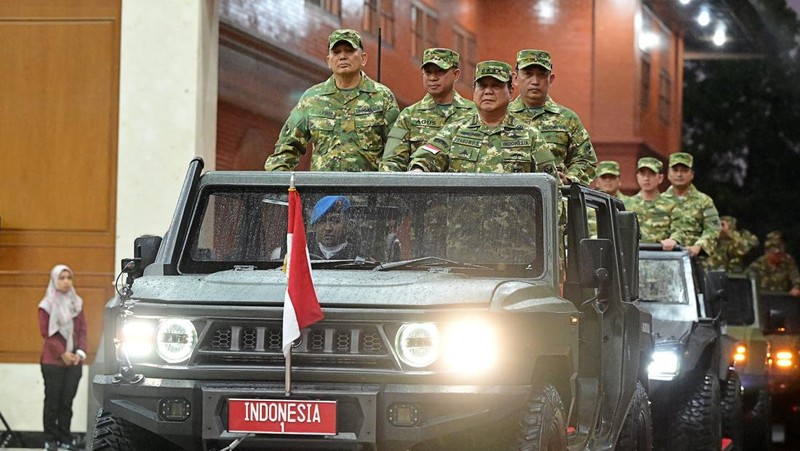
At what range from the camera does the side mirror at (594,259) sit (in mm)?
8047

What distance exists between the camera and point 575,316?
26.8 feet

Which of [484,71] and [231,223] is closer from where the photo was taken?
[231,223]

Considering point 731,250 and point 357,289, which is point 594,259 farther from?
point 731,250

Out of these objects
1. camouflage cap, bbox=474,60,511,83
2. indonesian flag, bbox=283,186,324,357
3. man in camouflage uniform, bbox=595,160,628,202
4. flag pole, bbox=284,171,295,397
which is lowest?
flag pole, bbox=284,171,295,397

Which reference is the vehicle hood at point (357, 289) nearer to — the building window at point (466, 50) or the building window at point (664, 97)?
the building window at point (466, 50)

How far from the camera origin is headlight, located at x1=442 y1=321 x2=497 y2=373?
7.19 metres

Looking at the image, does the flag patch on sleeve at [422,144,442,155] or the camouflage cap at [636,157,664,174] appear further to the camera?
the camouflage cap at [636,157,664,174]

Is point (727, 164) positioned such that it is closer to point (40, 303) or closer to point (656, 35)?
point (656, 35)

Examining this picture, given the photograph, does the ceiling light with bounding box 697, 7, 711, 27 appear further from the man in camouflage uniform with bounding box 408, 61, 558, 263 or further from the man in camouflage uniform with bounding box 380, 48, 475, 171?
the man in camouflage uniform with bounding box 408, 61, 558, 263

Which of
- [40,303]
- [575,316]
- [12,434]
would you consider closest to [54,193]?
[40,303]

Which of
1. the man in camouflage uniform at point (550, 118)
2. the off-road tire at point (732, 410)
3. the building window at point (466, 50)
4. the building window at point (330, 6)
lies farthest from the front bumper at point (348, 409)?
the building window at point (466, 50)

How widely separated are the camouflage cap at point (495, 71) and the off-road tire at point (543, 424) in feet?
7.67

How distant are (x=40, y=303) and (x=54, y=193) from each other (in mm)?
1169

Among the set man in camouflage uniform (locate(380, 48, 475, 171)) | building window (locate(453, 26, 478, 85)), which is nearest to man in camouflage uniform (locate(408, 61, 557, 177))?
man in camouflage uniform (locate(380, 48, 475, 171))
